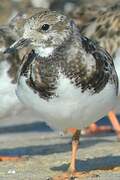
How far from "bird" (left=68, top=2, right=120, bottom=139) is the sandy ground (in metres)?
0.34

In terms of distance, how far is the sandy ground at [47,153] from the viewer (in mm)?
6686

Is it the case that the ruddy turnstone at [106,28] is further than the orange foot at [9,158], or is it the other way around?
the ruddy turnstone at [106,28]

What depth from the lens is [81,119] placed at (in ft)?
20.9

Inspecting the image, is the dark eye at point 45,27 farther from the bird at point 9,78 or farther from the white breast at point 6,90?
the white breast at point 6,90

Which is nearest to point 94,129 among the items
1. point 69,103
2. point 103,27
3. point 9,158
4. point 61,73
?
point 103,27

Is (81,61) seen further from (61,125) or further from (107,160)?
(107,160)

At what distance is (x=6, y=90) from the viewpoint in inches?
316

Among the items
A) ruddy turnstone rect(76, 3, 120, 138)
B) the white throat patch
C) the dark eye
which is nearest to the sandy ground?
ruddy turnstone rect(76, 3, 120, 138)

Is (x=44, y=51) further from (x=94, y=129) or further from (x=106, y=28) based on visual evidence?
(x=94, y=129)

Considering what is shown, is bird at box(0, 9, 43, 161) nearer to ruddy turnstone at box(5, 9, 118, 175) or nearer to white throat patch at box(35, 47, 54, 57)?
ruddy turnstone at box(5, 9, 118, 175)

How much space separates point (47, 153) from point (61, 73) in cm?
218

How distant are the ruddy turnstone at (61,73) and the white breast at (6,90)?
1681mm

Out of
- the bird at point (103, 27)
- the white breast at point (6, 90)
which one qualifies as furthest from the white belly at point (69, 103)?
the bird at point (103, 27)

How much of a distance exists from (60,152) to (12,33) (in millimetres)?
1384
